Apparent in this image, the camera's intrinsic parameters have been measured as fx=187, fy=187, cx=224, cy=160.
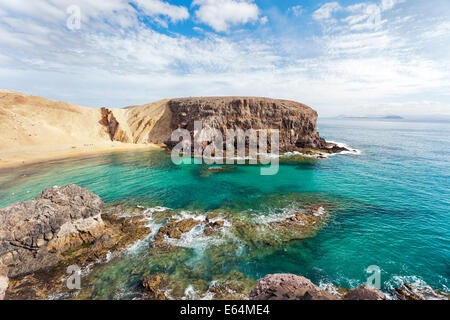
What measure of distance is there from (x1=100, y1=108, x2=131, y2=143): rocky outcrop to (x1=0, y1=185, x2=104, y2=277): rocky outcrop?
2254 inches

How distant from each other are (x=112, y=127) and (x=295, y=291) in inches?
3181

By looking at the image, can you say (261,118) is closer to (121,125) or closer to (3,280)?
(121,125)

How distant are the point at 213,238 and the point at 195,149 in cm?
4060

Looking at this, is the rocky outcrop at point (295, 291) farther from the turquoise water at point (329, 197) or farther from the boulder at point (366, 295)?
the turquoise water at point (329, 197)

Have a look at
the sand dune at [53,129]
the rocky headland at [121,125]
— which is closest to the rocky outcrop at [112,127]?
the rocky headland at [121,125]

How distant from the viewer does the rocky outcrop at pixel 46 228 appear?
48.0ft

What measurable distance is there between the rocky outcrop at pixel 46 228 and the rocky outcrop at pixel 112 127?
188 ft

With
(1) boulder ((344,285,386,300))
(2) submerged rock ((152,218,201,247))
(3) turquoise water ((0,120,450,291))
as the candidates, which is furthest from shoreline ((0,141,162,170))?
(1) boulder ((344,285,386,300))

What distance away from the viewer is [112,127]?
7194 centimetres

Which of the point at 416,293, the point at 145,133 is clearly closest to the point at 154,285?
the point at 416,293
